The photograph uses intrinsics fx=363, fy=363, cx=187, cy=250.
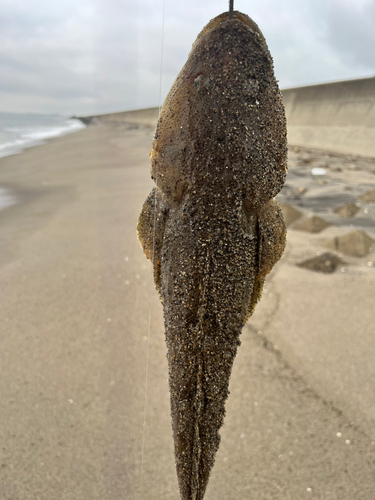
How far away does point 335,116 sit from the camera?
7.52 meters

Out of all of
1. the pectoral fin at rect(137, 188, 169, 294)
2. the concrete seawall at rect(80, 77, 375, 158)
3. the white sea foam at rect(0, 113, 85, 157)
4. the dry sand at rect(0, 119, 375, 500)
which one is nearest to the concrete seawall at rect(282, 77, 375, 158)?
the concrete seawall at rect(80, 77, 375, 158)

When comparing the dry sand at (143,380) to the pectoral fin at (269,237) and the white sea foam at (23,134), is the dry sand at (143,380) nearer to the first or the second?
the pectoral fin at (269,237)

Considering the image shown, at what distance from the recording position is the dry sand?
5.64 feet

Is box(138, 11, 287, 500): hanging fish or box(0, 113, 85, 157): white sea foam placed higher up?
box(138, 11, 287, 500): hanging fish

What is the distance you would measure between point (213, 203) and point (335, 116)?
25.2ft

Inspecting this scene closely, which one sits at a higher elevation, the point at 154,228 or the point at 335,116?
the point at 335,116

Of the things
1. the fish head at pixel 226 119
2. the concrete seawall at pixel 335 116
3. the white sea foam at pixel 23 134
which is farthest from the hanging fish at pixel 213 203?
the white sea foam at pixel 23 134

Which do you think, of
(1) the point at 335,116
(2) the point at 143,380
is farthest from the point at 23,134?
(2) the point at 143,380

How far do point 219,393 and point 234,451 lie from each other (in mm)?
1000

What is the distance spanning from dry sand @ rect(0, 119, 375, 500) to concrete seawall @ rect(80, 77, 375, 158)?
373 cm

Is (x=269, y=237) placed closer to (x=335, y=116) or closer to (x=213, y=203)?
(x=213, y=203)

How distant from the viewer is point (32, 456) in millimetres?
1766

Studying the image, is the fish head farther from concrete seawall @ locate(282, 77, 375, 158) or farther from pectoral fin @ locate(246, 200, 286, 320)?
concrete seawall @ locate(282, 77, 375, 158)

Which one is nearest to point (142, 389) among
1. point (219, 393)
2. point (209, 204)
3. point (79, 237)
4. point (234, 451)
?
point (234, 451)
